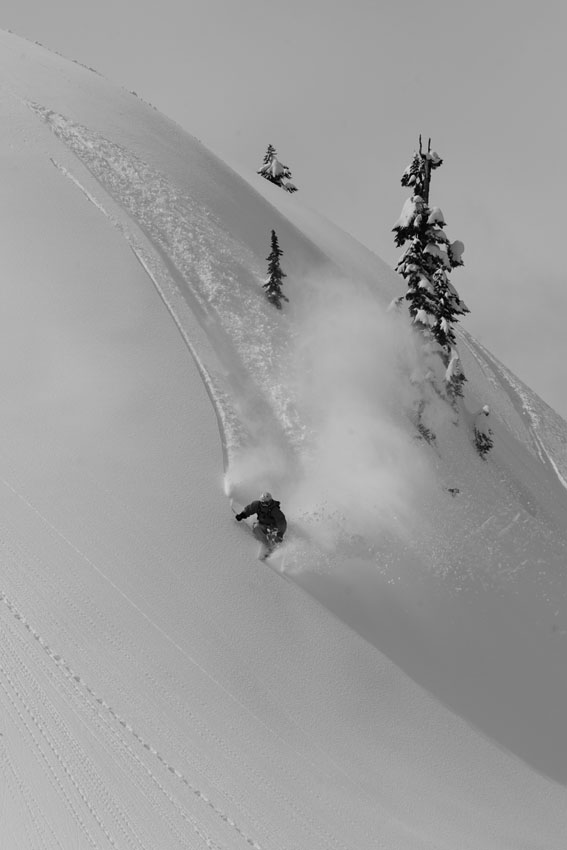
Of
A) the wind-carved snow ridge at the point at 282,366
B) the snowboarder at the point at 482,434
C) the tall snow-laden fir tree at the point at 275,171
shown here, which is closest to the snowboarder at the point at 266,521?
the wind-carved snow ridge at the point at 282,366

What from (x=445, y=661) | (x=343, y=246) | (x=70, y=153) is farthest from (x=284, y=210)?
(x=445, y=661)

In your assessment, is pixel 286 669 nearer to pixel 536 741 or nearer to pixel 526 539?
pixel 536 741

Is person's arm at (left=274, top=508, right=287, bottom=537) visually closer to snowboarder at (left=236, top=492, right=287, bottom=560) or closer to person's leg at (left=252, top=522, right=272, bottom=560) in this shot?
snowboarder at (left=236, top=492, right=287, bottom=560)

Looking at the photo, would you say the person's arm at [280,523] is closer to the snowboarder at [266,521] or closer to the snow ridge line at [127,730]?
the snowboarder at [266,521]

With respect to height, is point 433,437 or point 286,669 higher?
point 433,437

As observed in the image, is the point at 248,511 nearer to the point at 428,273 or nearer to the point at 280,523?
the point at 280,523

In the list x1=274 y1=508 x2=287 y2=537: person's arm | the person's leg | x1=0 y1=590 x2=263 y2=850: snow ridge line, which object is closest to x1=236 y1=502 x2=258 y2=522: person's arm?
the person's leg
